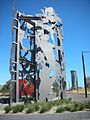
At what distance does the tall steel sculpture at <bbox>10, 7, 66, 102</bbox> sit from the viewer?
26.2m

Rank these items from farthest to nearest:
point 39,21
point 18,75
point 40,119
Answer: point 39,21, point 18,75, point 40,119

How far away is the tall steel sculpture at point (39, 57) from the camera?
26250 mm

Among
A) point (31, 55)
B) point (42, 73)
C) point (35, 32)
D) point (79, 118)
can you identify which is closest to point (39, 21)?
point (35, 32)

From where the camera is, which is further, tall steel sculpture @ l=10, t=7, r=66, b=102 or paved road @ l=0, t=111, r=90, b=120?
tall steel sculpture @ l=10, t=7, r=66, b=102

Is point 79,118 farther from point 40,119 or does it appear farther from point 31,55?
point 31,55

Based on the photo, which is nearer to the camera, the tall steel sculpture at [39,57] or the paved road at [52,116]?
the paved road at [52,116]

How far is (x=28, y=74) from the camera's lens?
28.7 m

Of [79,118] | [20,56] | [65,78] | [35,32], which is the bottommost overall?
[79,118]

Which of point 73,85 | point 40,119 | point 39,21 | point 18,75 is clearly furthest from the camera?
point 73,85

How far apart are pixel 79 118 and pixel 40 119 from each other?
8.11ft

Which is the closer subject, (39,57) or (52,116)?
(52,116)

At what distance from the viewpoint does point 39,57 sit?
27000 mm

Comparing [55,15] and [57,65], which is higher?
[55,15]

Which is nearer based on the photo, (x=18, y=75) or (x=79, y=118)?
(x=79, y=118)
